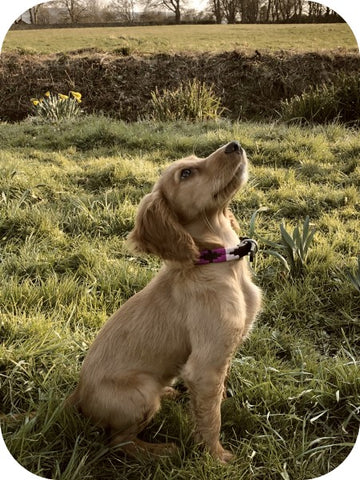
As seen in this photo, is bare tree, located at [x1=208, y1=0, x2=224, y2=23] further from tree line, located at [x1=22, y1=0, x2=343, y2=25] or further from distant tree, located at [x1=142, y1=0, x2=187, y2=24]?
distant tree, located at [x1=142, y1=0, x2=187, y2=24]

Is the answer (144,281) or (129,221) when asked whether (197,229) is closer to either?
(144,281)

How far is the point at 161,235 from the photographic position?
6.97ft

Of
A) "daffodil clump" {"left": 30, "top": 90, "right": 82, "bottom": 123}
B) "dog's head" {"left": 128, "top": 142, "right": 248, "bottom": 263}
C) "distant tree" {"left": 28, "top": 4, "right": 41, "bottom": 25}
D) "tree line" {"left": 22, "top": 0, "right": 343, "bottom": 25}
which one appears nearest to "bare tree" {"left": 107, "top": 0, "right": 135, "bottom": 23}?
"tree line" {"left": 22, "top": 0, "right": 343, "bottom": 25}

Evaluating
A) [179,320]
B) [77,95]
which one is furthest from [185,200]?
[77,95]

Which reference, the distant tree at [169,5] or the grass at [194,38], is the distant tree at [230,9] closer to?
the grass at [194,38]

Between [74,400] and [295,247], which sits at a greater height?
[295,247]

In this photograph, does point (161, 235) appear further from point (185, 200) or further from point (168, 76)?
point (168, 76)

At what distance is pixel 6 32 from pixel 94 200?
67.8 inches

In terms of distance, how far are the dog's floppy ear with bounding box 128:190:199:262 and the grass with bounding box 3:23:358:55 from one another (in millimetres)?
859

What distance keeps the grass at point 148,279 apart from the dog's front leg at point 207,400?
8cm

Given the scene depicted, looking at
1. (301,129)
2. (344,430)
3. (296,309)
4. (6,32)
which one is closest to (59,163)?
(6,32)

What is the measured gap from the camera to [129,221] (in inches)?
142

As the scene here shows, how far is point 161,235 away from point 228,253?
0.38 metres

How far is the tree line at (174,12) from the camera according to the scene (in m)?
2.06
